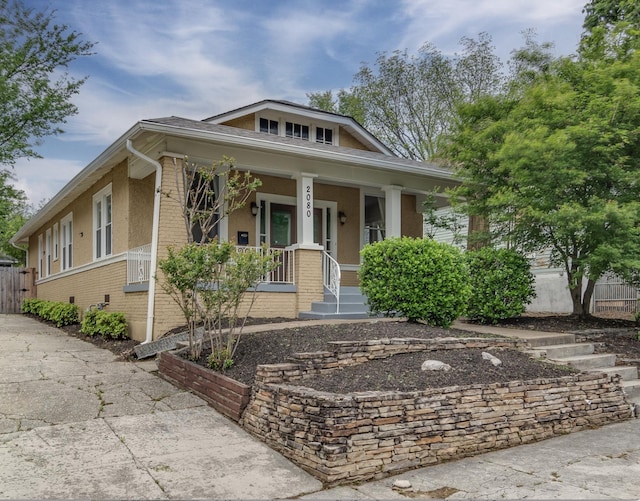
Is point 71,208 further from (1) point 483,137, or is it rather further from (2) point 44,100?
(1) point 483,137

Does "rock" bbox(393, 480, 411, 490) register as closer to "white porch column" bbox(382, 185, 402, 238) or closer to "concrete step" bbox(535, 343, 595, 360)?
"concrete step" bbox(535, 343, 595, 360)

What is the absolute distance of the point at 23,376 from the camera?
6.61m

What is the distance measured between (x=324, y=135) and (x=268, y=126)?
169 centimetres

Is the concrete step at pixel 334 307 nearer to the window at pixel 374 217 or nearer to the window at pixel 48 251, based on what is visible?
the window at pixel 374 217

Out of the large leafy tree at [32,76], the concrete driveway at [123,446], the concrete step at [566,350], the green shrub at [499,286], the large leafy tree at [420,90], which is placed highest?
the large leafy tree at [420,90]

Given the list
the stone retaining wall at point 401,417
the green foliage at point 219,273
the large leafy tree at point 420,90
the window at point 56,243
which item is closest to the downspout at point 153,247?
the green foliage at point 219,273

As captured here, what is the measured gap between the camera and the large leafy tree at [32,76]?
16.0m

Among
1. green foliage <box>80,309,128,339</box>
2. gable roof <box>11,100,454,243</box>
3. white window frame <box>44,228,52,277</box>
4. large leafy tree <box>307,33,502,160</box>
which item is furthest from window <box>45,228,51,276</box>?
large leafy tree <box>307,33,502,160</box>

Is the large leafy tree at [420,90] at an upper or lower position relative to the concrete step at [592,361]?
upper

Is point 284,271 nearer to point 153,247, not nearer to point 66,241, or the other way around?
point 153,247

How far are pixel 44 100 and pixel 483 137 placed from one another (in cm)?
1364

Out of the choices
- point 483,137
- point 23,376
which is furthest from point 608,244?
point 23,376

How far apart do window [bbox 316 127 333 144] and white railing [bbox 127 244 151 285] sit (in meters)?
6.42

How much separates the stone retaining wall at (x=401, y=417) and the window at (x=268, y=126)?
940 cm
